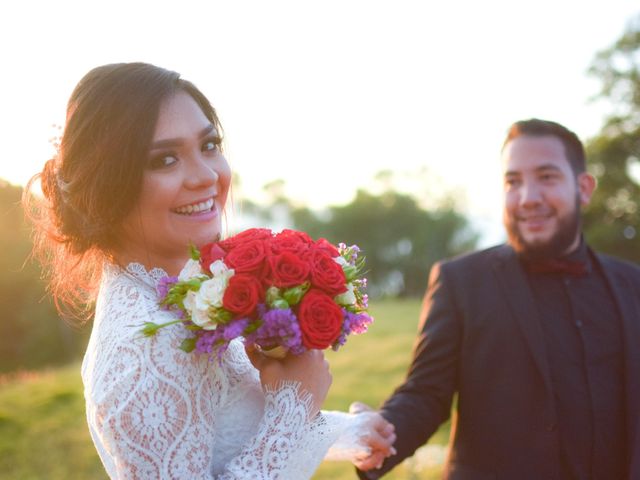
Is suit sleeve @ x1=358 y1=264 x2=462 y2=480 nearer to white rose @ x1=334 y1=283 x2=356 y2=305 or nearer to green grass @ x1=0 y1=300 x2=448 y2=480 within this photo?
white rose @ x1=334 y1=283 x2=356 y2=305

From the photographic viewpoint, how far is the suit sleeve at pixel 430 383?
3.90m

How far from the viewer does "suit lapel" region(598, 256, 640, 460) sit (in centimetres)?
359

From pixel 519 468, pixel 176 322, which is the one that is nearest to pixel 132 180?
pixel 176 322

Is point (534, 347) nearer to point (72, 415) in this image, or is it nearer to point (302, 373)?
point (302, 373)

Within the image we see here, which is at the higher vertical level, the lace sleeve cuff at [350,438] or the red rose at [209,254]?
the red rose at [209,254]

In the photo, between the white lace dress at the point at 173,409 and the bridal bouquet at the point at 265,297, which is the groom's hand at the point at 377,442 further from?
the bridal bouquet at the point at 265,297

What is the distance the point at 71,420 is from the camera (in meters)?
11.5

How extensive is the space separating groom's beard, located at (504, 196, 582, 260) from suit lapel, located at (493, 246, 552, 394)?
8 centimetres

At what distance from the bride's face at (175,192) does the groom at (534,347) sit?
6.45 ft

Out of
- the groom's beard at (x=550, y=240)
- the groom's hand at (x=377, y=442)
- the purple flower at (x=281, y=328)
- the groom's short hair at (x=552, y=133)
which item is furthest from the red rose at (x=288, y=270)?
the groom's short hair at (x=552, y=133)

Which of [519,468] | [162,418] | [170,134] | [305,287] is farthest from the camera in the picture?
[519,468]

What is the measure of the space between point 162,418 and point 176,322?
33 centimetres

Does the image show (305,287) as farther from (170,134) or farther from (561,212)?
(561,212)

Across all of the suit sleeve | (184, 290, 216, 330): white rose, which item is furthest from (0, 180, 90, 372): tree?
(184, 290, 216, 330): white rose
